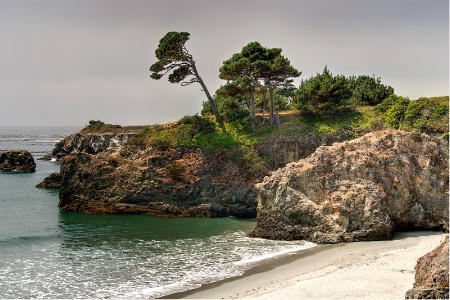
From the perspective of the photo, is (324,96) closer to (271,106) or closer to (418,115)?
(271,106)

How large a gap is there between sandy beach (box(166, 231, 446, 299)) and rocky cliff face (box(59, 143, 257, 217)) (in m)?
13.2

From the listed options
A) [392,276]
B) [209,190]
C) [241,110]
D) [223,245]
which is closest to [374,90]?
[241,110]

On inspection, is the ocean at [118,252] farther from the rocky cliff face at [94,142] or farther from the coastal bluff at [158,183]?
the rocky cliff face at [94,142]

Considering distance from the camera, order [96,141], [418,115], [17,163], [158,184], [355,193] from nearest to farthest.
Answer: [355,193] < [158,184] < [418,115] < [96,141] < [17,163]

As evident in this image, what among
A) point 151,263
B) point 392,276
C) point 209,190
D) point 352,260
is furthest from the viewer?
point 209,190

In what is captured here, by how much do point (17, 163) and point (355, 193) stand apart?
6206 cm

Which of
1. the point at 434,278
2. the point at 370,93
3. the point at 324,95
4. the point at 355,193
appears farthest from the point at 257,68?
the point at 434,278

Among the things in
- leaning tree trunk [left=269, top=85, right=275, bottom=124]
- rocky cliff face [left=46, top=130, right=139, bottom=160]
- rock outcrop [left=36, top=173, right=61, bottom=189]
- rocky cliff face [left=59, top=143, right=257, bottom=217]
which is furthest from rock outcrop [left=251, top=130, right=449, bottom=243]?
rock outcrop [left=36, top=173, right=61, bottom=189]

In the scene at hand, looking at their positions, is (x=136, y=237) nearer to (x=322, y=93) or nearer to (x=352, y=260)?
(x=352, y=260)

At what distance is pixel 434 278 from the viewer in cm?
1410

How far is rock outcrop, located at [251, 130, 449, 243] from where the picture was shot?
29672mm

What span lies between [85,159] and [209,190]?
12.2m

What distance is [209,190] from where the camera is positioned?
40.4m

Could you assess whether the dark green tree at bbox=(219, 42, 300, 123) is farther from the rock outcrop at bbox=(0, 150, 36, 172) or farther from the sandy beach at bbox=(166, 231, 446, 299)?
the rock outcrop at bbox=(0, 150, 36, 172)
